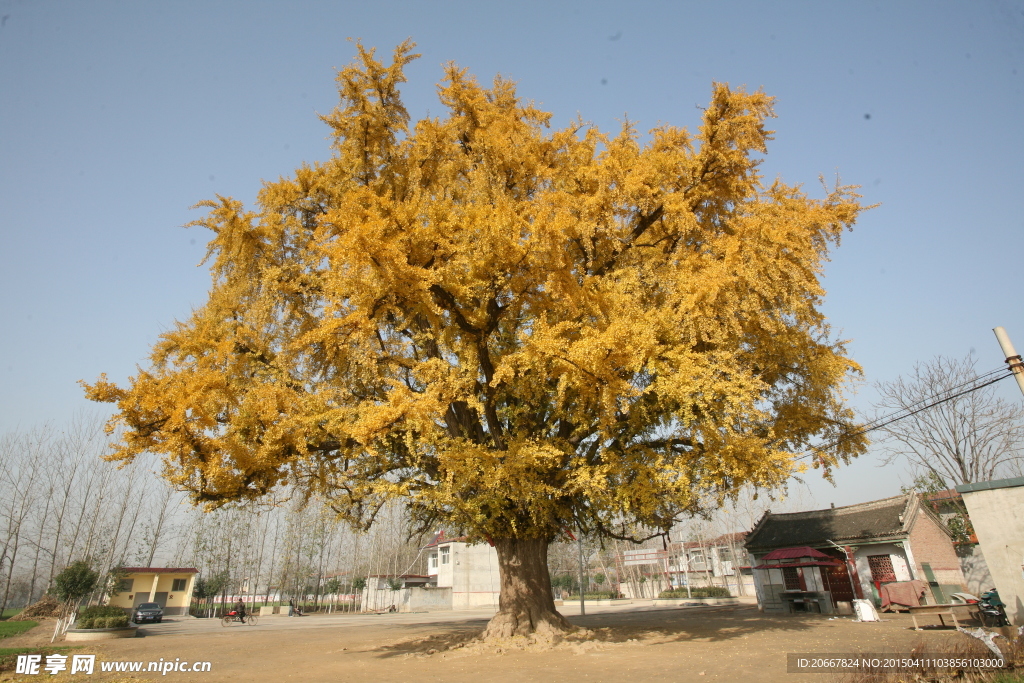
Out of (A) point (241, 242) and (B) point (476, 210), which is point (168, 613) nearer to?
(A) point (241, 242)

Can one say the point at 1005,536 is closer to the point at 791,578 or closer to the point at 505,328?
the point at 505,328

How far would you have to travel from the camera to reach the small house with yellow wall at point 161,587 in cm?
3559

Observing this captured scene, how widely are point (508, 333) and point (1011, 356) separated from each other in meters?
8.38

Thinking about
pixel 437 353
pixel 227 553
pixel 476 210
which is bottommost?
pixel 227 553

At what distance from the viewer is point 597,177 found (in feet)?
35.5

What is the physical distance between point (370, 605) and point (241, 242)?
43.1 metres

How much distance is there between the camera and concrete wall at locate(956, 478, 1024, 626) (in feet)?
34.6

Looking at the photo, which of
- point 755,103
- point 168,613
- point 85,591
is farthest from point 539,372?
point 168,613

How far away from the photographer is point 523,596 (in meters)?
11.6

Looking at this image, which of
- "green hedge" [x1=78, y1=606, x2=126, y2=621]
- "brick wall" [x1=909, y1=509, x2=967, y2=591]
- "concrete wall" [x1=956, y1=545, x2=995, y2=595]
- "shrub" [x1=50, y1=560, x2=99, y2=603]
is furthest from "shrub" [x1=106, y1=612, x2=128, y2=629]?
"concrete wall" [x1=956, y1=545, x2=995, y2=595]

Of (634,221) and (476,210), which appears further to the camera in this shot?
(634,221)

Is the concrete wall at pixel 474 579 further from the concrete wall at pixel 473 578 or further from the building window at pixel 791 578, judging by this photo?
the building window at pixel 791 578

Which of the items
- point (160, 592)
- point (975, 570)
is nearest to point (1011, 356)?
point (975, 570)

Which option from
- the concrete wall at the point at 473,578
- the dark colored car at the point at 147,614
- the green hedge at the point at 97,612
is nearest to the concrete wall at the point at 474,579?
the concrete wall at the point at 473,578
